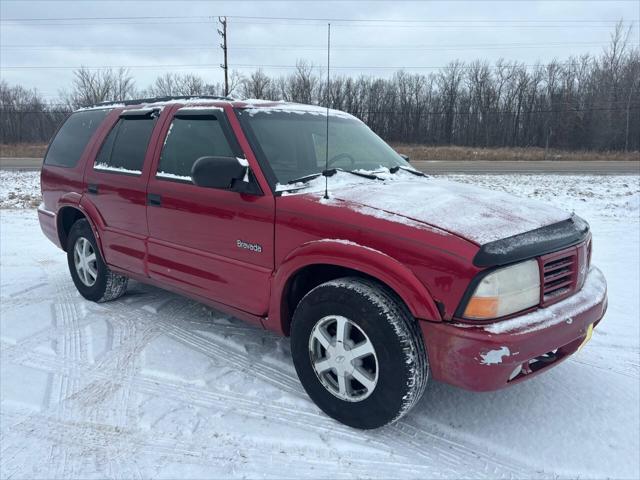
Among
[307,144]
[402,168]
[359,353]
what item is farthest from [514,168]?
[359,353]

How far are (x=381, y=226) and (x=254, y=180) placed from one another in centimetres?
96

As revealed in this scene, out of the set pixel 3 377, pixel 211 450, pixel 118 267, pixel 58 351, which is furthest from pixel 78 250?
pixel 211 450

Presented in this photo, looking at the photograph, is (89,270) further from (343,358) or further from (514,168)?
(514,168)

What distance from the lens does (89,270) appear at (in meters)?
4.48

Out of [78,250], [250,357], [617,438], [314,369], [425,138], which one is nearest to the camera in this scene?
[617,438]

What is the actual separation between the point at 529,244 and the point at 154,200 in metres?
2.68

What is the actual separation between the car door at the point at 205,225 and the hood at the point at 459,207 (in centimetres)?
62

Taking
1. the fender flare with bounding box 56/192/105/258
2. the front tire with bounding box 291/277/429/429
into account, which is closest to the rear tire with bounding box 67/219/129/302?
the fender flare with bounding box 56/192/105/258

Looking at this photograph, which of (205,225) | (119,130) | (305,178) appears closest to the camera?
(305,178)

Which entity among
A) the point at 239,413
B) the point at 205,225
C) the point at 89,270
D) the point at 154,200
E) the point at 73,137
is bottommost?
the point at 239,413

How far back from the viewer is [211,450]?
2375mm

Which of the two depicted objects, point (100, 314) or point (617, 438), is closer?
point (617, 438)

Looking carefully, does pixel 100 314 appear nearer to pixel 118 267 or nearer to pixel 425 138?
pixel 118 267

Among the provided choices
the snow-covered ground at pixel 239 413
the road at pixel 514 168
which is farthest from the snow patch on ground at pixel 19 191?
the snow-covered ground at pixel 239 413
